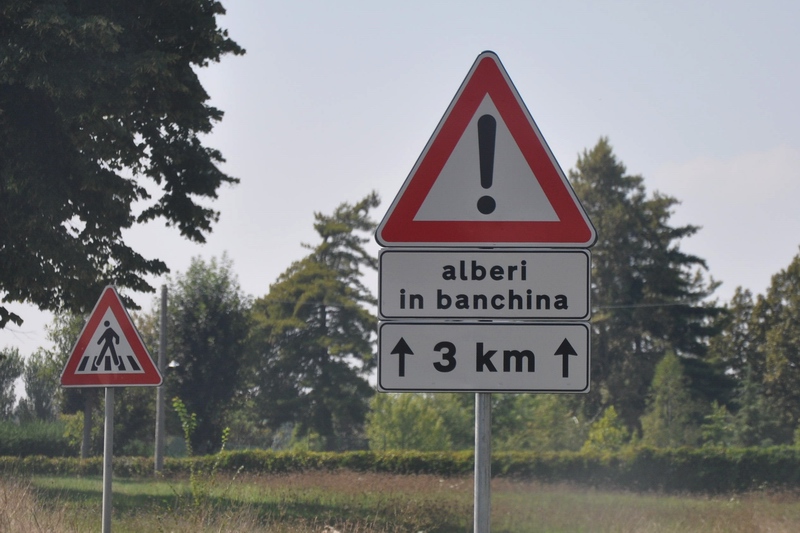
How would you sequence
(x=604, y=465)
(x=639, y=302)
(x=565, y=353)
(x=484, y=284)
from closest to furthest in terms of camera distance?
1. (x=565, y=353)
2. (x=484, y=284)
3. (x=604, y=465)
4. (x=639, y=302)

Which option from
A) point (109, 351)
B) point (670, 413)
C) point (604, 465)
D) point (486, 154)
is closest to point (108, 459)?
point (109, 351)

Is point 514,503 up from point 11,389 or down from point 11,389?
down

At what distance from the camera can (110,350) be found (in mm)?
8586

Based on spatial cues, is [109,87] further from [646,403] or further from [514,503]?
[646,403]

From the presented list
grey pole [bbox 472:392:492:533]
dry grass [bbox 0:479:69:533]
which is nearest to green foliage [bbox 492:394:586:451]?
dry grass [bbox 0:479:69:533]

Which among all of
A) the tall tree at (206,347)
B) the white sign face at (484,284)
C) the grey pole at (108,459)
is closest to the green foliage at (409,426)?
the tall tree at (206,347)

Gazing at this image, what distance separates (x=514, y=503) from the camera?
24766 millimetres

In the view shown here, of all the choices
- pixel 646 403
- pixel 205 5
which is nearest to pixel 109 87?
pixel 205 5

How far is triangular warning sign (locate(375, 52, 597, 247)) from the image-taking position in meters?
3.83

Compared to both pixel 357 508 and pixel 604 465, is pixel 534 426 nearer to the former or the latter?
pixel 604 465

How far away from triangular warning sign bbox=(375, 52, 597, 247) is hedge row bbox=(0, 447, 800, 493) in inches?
1314

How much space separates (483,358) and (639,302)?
62736mm

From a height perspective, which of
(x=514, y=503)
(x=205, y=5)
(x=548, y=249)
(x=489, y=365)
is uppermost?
(x=205, y=5)

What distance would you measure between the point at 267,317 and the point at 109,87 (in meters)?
52.3
